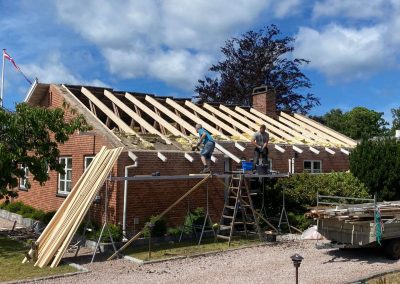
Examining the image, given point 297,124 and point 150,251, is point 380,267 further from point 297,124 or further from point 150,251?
point 297,124

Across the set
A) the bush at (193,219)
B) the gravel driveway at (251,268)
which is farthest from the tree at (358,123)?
the gravel driveway at (251,268)

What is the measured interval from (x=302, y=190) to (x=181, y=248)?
5667 mm

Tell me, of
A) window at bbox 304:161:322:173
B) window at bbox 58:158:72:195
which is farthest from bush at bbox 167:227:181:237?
window at bbox 304:161:322:173

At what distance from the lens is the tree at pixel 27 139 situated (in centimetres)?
1304

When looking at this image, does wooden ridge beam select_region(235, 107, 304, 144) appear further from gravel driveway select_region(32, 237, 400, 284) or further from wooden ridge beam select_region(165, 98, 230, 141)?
gravel driveway select_region(32, 237, 400, 284)

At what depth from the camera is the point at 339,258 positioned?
485 inches

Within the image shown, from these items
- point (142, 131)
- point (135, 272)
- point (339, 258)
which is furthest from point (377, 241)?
point (142, 131)

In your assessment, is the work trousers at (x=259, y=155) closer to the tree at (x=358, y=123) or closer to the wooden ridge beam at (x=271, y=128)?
the wooden ridge beam at (x=271, y=128)

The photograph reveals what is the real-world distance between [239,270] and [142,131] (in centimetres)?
815

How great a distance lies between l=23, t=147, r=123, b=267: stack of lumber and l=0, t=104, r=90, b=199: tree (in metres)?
1.34

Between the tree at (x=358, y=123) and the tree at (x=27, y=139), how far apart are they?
45.0 metres

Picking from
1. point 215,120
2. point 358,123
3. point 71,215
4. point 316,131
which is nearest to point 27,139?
point 71,215

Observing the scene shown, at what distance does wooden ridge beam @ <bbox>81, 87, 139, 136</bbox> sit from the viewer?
53.7 feet

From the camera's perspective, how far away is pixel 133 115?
18.0 meters
